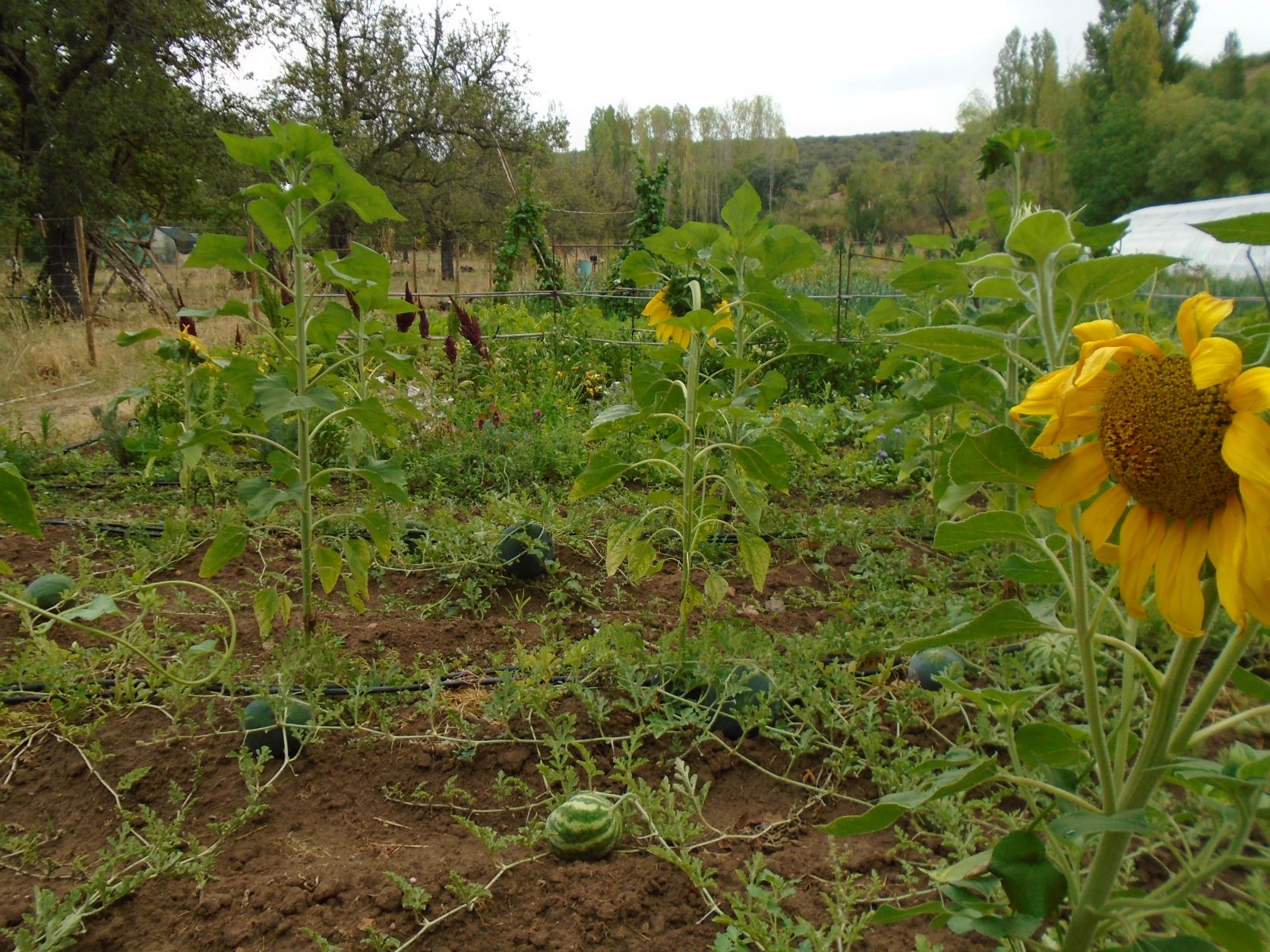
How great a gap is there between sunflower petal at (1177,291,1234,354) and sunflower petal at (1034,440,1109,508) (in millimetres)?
117

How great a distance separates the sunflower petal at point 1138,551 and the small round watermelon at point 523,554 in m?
2.32

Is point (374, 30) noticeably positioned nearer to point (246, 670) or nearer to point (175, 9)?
point (175, 9)

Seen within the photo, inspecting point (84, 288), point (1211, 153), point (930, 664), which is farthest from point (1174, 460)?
point (1211, 153)

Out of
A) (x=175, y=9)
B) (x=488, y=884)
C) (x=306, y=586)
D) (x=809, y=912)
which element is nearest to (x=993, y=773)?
(x=809, y=912)

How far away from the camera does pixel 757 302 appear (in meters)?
2.07

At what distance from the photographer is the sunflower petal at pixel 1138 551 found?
29.5 inches

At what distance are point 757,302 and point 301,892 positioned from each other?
1.65m

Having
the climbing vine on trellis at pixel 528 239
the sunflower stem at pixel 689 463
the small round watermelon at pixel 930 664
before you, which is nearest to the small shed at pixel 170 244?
the climbing vine on trellis at pixel 528 239

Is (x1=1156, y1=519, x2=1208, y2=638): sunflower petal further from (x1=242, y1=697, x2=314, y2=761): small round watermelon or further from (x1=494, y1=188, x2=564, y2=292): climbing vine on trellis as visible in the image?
(x1=494, y1=188, x2=564, y2=292): climbing vine on trellis

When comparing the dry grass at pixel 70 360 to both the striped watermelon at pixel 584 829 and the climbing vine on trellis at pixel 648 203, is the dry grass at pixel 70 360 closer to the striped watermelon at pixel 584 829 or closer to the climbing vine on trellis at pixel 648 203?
the climbing vine on trellis at pixel 648 203

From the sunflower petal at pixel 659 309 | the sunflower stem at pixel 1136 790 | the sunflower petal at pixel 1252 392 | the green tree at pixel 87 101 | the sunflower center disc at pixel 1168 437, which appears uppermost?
the green tree at pixel 87 101

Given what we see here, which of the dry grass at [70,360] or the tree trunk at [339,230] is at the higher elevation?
the tree trunk at [339,230]

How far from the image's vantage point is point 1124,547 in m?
0.77

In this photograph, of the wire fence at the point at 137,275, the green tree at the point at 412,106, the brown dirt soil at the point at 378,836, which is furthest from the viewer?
the green tree at the point at 412,106
